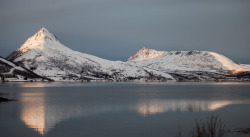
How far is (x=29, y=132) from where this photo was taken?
102 ft

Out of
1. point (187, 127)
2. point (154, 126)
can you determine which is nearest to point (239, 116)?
point (187, 127)

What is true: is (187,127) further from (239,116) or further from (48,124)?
(48,124)

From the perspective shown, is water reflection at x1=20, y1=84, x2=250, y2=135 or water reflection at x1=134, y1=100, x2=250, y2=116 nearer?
water reflection at x1=20, y1=84, x2=250, y2=135

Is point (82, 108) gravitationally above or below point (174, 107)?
above

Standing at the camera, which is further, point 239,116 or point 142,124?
point 239,116

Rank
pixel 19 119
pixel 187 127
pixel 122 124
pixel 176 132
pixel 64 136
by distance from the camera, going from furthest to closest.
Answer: pixel 19 119 < pixel 122 124 < pixel 187 127 < pixel 176 132 < pixel 64 136

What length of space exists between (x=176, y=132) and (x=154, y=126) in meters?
3.88

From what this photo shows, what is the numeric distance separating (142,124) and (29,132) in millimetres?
13728

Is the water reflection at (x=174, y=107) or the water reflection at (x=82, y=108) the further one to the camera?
the water reflection at (x=174, y=107)

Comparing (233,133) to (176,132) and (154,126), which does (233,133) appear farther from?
(154,126)

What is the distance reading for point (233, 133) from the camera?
97.2ft

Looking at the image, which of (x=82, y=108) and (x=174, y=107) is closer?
(x=82, y=108)

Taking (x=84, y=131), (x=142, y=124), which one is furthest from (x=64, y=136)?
(x=142, y=124)

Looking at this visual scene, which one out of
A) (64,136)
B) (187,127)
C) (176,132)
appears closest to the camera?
(64,136)
